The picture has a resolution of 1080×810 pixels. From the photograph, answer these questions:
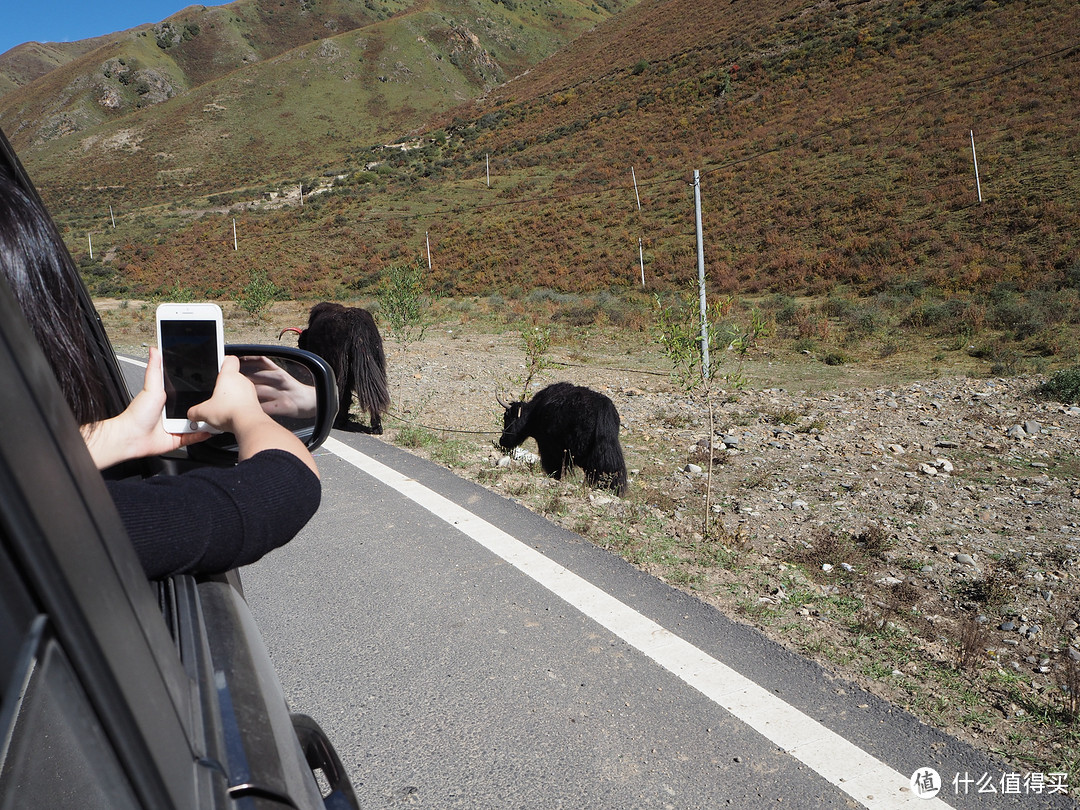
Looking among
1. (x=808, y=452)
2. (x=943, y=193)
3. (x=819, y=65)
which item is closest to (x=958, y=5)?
(x=819, y=65)

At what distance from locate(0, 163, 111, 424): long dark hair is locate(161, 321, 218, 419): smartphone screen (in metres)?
0.11

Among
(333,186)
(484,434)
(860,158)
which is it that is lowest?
(484,434)

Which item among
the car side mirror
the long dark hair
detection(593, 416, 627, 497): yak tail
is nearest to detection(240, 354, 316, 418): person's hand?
the car side mirror

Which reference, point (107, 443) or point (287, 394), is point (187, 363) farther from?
point (287, 394)

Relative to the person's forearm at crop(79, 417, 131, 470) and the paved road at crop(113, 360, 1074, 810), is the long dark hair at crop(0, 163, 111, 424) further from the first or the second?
the paved road at crop(113, 360, 1074, 810)

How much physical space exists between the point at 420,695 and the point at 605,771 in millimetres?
793

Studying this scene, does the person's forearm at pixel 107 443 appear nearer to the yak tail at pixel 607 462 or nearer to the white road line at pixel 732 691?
the white road line at pixel 732 691

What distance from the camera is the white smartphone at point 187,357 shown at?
1100 mm

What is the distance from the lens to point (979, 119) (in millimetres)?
25297

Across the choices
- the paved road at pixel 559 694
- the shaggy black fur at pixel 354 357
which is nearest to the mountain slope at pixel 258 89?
the shaggy black fur at pixel 354 357

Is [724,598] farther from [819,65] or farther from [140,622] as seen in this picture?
[819,65]

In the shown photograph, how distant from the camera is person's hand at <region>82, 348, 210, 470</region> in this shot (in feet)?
3.59

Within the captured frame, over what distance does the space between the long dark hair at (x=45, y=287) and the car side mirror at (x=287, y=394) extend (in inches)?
14.3

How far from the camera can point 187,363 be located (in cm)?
113
